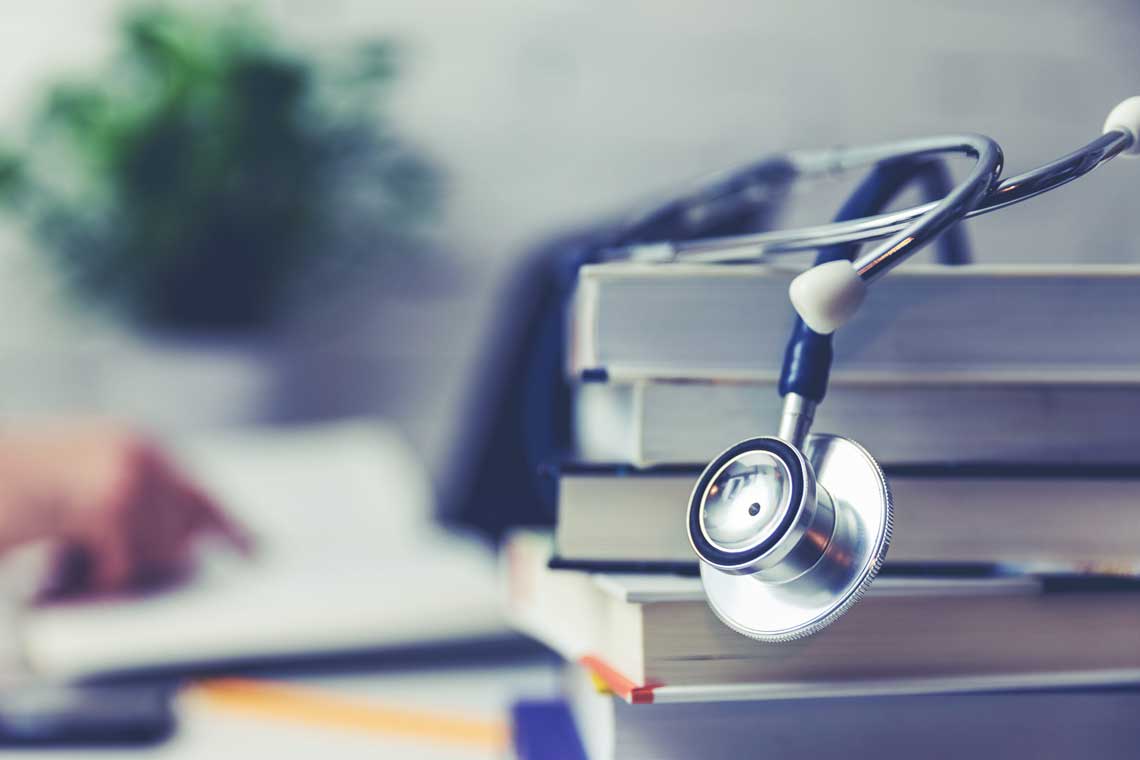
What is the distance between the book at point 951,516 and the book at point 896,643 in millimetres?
11

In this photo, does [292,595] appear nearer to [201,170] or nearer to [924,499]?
[924,499]

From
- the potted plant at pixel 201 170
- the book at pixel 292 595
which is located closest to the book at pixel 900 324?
the book at pixel 292 595

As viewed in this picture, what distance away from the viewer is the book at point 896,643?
271 mm

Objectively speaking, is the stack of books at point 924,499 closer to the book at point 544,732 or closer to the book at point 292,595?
the book at point 544,732

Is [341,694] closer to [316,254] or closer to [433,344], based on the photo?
[316,254]

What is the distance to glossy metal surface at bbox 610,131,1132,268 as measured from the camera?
233 millimetres

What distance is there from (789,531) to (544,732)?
0.19 meters

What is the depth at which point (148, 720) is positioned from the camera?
0.41 m

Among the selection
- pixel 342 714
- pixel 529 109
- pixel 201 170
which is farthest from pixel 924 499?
pixel 529 109

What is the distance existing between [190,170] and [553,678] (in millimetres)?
681

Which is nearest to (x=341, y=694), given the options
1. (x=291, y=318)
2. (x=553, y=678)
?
(x=553, y=678)

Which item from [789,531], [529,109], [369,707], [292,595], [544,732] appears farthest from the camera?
[529,109]

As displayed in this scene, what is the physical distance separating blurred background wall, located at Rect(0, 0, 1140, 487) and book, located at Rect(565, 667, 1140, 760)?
983 mm

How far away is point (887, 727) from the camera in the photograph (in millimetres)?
285
